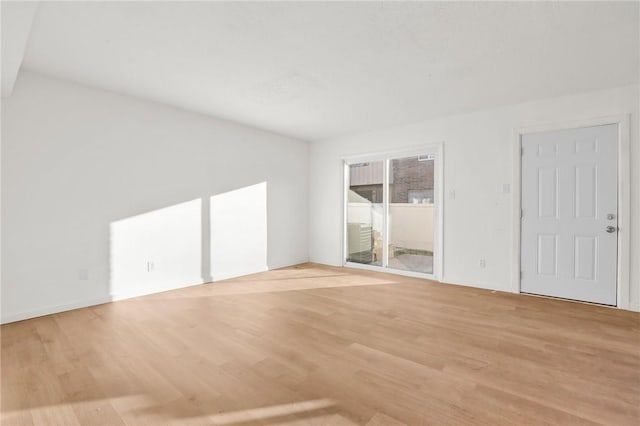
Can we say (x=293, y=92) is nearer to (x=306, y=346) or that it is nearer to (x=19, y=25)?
(x=19, y=25)

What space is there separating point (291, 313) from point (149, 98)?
3.30 metres

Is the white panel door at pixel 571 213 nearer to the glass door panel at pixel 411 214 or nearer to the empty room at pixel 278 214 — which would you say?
the empty room at pixel 278 214

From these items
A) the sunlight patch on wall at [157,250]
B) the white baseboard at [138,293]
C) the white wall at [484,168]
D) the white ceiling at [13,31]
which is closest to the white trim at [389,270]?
the white wall at [484,168]

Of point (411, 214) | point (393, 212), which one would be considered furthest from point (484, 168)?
point (393, 212)

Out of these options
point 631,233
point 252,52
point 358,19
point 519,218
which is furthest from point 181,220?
point 631,233

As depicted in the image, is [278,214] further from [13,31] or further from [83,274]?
[13,31]

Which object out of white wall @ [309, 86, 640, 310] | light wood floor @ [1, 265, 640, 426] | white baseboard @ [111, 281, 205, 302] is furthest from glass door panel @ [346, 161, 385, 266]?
white baseboard @ [111, 281, 205, 302]

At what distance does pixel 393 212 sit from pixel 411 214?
1.12 feet

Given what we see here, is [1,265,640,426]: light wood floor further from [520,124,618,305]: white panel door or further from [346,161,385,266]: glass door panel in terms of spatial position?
[346,161,385,266]: glass door panel

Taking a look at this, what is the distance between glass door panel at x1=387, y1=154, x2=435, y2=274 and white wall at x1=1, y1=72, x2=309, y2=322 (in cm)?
275

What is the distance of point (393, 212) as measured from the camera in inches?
212

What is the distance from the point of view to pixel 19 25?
191 cm

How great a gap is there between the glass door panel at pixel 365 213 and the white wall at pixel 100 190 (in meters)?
2.20

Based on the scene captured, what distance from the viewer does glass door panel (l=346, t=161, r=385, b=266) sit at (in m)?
5.59
